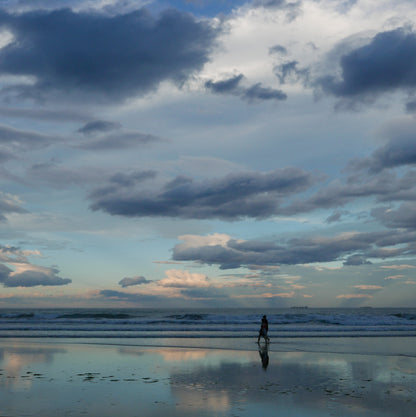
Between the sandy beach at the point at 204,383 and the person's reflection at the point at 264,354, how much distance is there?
0.05 m

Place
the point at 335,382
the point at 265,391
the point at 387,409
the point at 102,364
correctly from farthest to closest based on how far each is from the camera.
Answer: the point at 102,364
the point at 335,382
the point at 265,391
the point at 387,409

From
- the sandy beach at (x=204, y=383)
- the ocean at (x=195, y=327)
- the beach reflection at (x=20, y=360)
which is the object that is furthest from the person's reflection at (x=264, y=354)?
the beach reflection at (x=20, y=360)

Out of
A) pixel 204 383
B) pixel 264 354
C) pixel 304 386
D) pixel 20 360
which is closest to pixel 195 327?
pixel 264 354

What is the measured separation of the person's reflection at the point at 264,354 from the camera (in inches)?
890

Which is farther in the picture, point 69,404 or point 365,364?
point 365,364

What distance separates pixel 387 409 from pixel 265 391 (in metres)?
4.02

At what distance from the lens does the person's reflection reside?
74.2 feet

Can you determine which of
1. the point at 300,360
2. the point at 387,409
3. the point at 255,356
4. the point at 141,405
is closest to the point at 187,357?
the point at 255,356

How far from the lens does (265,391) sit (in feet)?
51.3

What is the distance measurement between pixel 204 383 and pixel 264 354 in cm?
1097

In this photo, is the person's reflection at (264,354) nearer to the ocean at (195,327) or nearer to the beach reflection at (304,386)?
the beach reflection at (304,386)

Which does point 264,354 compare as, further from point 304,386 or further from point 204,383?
point 204,383

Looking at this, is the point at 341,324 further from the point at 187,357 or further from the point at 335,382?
the point at 335,382

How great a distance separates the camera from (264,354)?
27.2m
